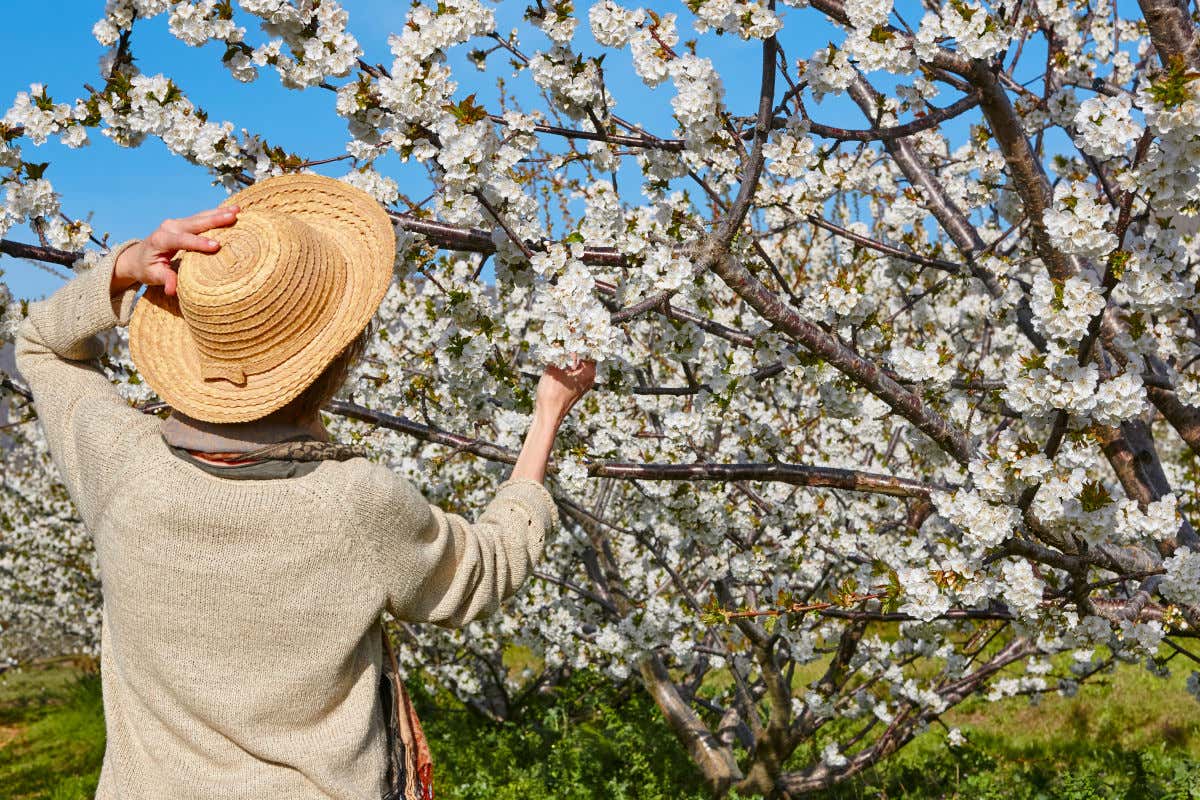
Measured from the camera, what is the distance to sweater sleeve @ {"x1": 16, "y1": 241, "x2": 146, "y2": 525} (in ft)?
6.75

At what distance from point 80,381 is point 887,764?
558 centimetres

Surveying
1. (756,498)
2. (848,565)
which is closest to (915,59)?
(756,498)

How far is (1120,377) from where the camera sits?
8.06ft

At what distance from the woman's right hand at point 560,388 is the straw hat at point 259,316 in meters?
0.45

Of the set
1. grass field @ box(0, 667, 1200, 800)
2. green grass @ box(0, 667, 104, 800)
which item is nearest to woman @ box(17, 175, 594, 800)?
grass field @ box(0, 667, 1200, 800)

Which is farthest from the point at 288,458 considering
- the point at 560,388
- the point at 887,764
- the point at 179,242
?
the point at 887,764

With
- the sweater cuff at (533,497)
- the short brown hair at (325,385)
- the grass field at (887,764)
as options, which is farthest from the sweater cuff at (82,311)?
the grass field at (887,764)

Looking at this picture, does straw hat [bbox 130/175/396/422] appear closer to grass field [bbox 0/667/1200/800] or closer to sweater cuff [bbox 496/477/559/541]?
sweater cuff [bbox 496/477/559/541]

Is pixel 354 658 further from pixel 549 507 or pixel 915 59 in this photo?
pixel 915 59

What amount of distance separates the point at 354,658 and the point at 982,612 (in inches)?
87.3

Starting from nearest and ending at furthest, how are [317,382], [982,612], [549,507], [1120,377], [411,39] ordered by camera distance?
[317,382]
[549,507]
[1120,377]
[411,39]
[982,612]

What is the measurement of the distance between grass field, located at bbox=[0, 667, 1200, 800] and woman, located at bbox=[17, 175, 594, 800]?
12.5 ft

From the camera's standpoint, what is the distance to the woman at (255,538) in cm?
190

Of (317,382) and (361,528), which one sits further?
(317,382)
